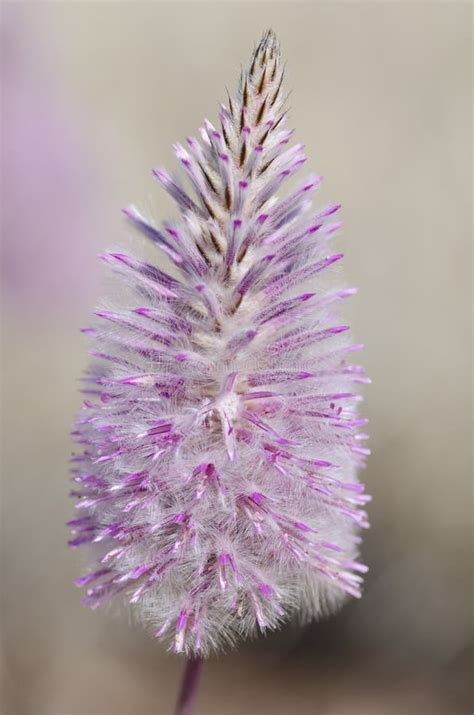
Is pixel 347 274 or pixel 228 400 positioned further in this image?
pixel 347 274

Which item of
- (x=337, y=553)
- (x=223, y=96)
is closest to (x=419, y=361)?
(x=223, y=96)

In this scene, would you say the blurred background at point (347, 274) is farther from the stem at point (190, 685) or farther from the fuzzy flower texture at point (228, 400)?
the stem at point (190, 685)

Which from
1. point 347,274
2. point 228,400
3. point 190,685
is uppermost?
point 347,274

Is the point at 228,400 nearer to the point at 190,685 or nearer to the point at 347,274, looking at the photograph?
the point at 190,685

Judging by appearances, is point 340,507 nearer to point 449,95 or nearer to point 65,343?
point 65,343

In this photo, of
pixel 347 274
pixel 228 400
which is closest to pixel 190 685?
pixel 228 400
